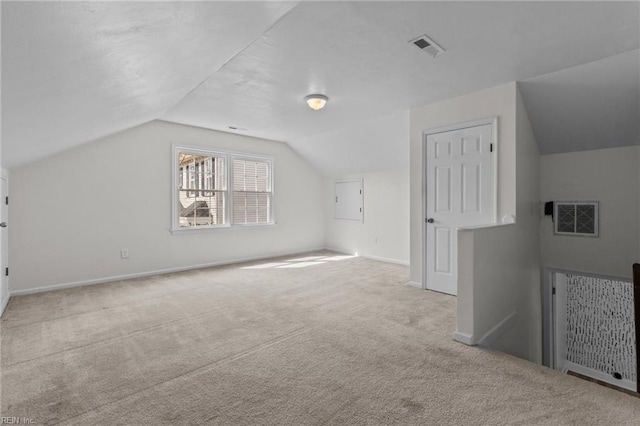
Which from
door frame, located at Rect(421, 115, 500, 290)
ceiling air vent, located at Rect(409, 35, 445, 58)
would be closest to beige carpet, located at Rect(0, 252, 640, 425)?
door frame, located at Rect(421, 115, 500, 290)

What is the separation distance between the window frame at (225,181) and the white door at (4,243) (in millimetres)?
1881

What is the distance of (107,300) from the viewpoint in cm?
352

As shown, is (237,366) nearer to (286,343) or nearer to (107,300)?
(286,343)

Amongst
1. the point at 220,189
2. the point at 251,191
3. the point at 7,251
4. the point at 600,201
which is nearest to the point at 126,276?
the point at 7,251

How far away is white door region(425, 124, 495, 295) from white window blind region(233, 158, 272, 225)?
340 cm

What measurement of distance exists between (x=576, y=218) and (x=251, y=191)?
509 cm

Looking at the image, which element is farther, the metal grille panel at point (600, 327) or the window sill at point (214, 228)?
the window sill at point (214, 228)

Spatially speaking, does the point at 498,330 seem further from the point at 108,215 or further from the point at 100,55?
the point at 108,215

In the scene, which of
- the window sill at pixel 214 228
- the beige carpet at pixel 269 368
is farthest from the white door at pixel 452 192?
the window sill at pixel 214 228

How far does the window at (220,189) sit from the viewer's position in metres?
5.20

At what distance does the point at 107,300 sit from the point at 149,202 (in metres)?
Answer: 1.68

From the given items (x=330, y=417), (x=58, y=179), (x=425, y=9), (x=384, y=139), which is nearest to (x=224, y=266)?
(x=58, y=179)

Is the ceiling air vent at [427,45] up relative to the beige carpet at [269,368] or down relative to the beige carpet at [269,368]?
A: up

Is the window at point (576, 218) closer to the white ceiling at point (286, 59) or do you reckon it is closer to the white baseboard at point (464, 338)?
the white ceiling at point (286, 59)
